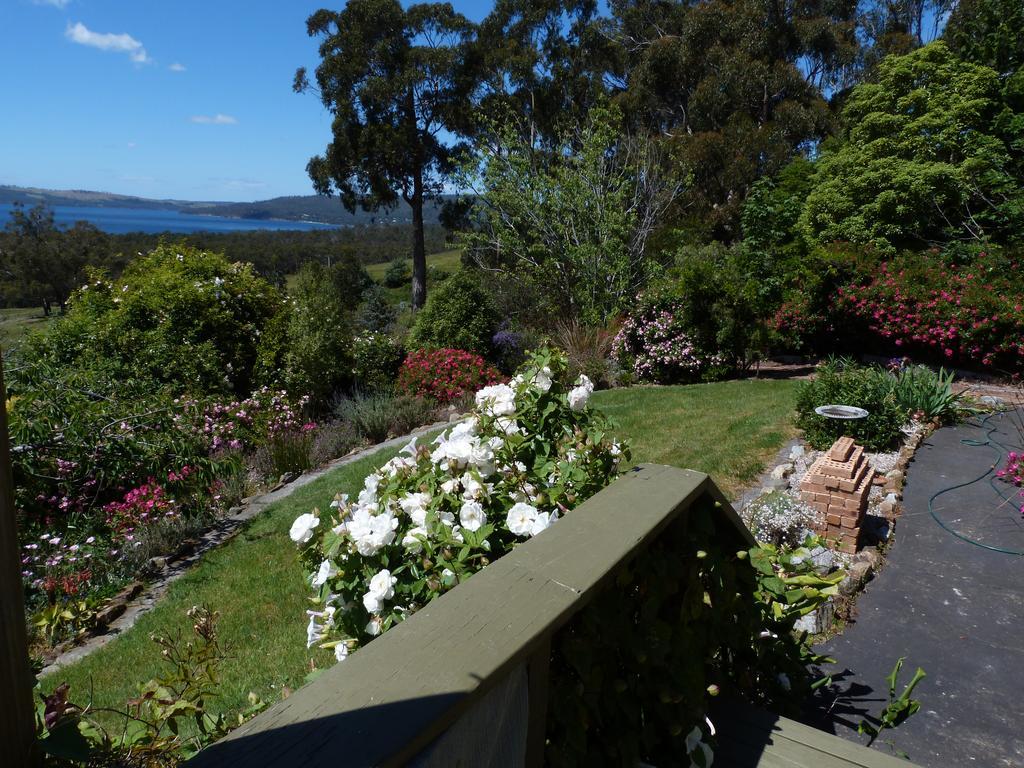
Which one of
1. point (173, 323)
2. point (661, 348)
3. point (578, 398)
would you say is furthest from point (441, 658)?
point (661, 348)

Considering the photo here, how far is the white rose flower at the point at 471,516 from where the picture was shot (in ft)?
5.70

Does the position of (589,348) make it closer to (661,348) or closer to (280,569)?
(661,348)

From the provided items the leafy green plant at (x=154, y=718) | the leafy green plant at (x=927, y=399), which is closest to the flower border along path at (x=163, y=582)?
the leafy green plant at (x=154, y=718)

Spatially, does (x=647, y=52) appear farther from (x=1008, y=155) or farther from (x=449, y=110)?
(x=1008, y=155)

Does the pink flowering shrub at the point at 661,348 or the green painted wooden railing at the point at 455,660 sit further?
the pink flowering shrub at the point at 661,348

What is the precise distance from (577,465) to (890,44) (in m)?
27.2

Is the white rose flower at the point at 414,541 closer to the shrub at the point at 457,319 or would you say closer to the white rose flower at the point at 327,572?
the white rose flower at the point at 327,572

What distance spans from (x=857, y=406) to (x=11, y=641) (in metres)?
6.90

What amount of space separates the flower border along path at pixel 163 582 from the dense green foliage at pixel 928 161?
11791mm

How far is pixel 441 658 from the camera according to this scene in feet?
3.38

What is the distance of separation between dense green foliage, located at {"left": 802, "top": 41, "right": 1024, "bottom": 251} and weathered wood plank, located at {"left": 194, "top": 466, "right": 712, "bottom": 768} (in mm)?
13539

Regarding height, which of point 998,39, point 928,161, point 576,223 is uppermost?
point 998,39

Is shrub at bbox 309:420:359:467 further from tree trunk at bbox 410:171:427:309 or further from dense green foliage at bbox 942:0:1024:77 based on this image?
tree trunk at bbox 410:171:427:309

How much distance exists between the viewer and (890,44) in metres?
22.8
